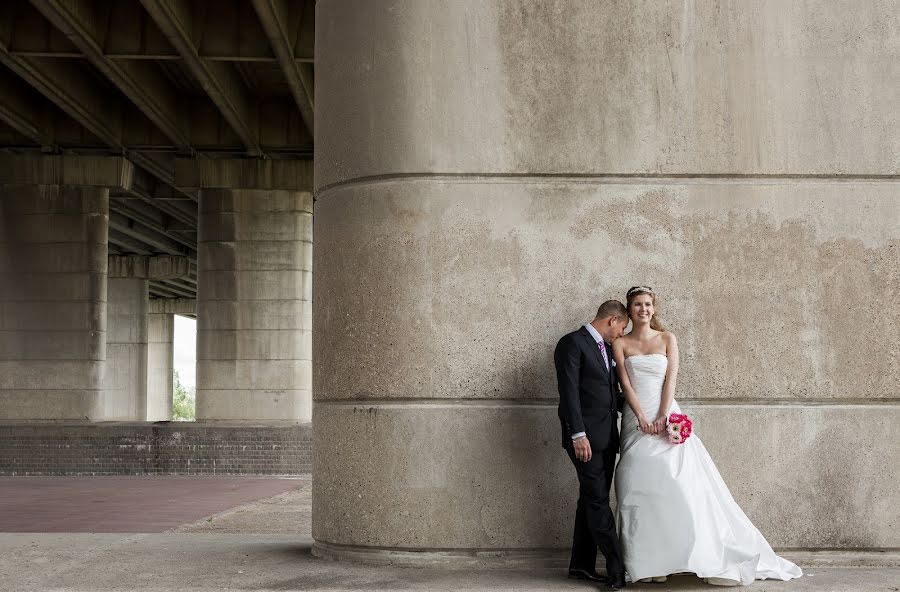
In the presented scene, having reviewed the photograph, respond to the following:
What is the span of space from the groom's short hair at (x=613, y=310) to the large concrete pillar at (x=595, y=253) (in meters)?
0.49

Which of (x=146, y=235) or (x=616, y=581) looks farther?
(x=146, y=235)

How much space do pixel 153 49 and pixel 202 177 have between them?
30.8ft

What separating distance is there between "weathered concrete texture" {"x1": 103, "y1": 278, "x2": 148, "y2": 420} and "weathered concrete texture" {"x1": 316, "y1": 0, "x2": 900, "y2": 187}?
47.5 m

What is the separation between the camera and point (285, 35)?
20672 millimetres

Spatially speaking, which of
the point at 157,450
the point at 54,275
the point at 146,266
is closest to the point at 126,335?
the point at 146,266

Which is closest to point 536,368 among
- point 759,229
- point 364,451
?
point 364,451

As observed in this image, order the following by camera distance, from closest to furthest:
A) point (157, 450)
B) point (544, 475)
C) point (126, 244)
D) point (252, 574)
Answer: point (252, 574) → point (544, 475) → point (157, 450) → point (126, 244)

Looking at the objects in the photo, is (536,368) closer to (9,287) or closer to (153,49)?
(153,49)

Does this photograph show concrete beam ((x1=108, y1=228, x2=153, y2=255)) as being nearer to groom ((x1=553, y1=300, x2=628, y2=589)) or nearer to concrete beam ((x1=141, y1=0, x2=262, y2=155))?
concrete beam ((x1=141, y1=0, x2=262, y2=155))

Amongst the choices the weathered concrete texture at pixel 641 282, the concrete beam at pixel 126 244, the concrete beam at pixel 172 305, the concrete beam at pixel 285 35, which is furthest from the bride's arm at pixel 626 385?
the concrete beam at pixel 172 305

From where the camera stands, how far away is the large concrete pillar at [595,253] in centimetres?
811

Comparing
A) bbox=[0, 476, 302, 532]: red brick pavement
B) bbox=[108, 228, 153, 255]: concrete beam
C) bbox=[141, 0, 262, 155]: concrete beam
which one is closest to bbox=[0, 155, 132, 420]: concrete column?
bbox=[141, 0, 262, 155]: concrete beam

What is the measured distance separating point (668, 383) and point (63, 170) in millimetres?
25655

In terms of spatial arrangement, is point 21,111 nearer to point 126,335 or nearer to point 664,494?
point 664,494
